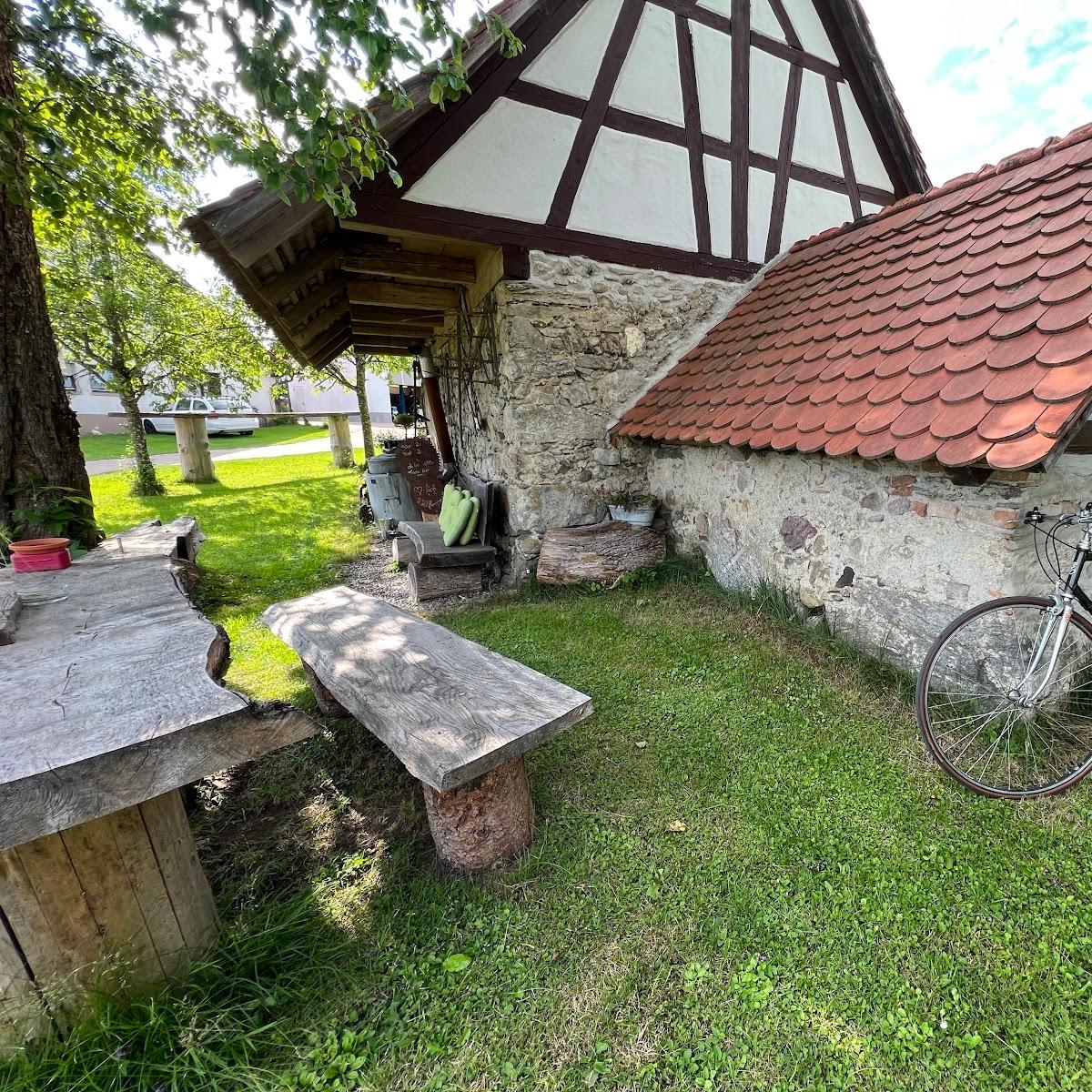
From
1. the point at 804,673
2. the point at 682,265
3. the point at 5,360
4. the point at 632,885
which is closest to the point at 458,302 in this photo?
the point at 682,265

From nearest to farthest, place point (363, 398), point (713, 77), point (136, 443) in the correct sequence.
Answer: point (713, 77)
point (136, 443)
point (363, 398)

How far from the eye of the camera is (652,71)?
156 inches

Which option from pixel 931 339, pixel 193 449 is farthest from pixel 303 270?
pixel 193 449

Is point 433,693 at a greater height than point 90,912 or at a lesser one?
greater

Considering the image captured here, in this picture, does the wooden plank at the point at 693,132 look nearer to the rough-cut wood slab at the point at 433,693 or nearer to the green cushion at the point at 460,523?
the green cushion at the point at 460,523

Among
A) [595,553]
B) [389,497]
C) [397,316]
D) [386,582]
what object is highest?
[397,316]

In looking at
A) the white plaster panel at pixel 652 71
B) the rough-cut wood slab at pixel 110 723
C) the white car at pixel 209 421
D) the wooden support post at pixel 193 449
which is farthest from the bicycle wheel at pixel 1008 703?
the white car at pixel 209 421

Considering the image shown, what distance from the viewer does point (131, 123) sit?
148 inches

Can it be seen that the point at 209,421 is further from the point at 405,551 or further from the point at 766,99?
the point at 766,99

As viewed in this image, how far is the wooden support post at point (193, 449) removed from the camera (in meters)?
10.1

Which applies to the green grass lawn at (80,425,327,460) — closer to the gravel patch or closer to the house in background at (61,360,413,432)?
the house in background at (61,360,413,432)

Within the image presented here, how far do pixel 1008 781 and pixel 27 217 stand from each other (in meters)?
6.14

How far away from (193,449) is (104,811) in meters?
11.3

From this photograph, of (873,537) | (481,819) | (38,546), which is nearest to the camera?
(481,819)
